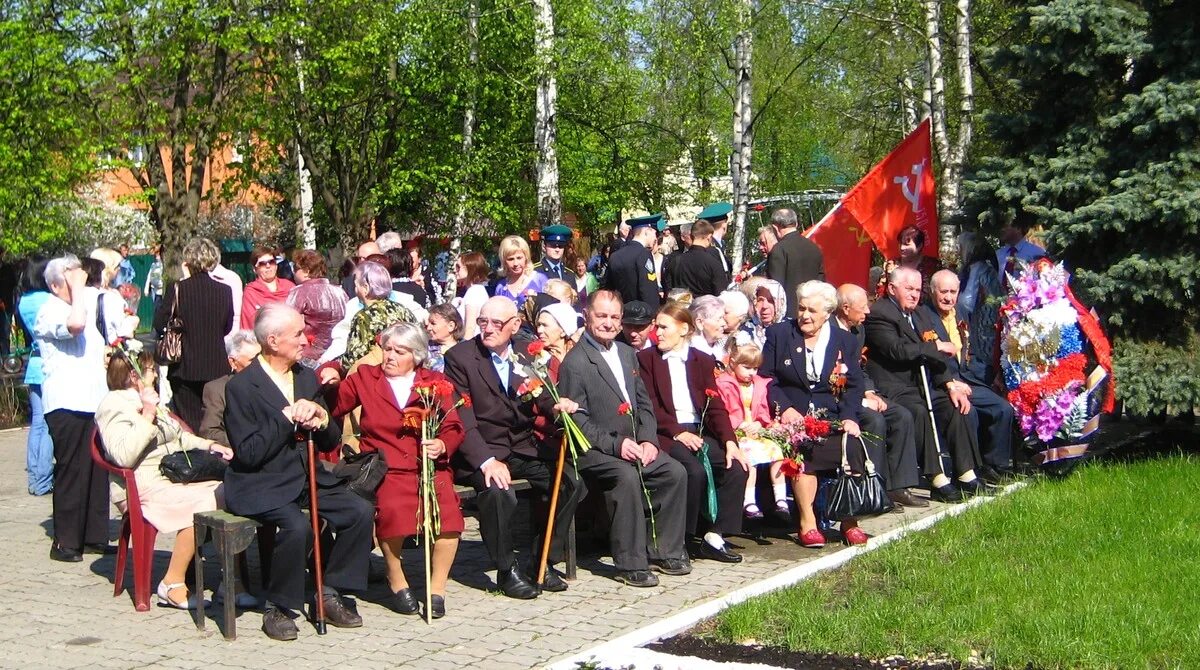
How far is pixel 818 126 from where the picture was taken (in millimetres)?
39375

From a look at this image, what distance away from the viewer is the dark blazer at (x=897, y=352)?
392 inches

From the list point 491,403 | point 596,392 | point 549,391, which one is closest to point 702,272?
point 596,392

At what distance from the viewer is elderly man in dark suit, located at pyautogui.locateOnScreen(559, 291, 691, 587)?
7.84 m

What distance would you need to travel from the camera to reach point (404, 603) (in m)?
7.20

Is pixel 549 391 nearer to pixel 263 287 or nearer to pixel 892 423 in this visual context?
pixel 892 423

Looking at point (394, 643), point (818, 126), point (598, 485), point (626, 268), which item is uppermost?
point (818, 126)

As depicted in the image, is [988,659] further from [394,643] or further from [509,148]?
[509,148]

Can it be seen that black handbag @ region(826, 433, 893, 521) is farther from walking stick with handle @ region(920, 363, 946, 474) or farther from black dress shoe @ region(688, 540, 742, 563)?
walking stick with handle @ region(920, 363, 946, 474)

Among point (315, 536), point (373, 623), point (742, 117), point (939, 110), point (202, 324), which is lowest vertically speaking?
point (373, 623)

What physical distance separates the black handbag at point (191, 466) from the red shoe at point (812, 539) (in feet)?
12.0

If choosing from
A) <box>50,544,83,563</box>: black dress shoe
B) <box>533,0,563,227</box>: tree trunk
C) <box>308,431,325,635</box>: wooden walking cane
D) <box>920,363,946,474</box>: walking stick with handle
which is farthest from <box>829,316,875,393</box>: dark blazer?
<box>533,0,563,227</box>: tree trunk

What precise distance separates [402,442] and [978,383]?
514cm

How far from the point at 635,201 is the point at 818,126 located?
11.2m

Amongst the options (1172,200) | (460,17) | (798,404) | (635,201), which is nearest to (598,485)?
(798,404)
